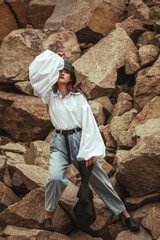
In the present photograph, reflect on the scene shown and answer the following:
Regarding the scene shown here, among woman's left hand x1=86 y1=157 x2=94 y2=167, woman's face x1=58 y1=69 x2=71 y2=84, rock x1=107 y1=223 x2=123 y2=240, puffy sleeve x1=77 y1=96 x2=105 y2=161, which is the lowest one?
rock x1=107 y1=223 x2=123 y2=240

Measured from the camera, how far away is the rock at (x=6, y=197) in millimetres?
4715

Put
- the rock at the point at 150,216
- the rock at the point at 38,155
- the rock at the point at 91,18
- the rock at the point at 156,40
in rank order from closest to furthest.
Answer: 1. the rock at the point at 150,216
2. the rock at the point at 38,155
3. the rock at the point at 156,40
4. the rock at the point at 91,18

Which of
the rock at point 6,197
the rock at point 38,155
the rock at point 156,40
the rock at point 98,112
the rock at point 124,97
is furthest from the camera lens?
the rock at point 156,40

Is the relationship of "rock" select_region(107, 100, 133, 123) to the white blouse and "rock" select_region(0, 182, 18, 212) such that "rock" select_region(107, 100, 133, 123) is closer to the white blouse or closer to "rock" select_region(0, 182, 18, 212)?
the white blouse

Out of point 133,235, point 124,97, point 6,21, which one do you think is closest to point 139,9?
point 124,97

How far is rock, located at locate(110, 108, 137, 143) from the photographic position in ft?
18.1

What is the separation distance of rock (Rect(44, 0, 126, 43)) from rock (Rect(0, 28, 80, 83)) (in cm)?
43

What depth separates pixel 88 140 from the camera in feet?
12.6

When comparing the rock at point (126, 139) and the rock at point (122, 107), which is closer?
the rock at point (126, 139)

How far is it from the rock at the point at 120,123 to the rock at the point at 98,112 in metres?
0.40

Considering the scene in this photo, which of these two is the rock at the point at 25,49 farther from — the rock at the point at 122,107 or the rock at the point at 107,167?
the rock at the point at 107,167

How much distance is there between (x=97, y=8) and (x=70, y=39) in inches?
36.2

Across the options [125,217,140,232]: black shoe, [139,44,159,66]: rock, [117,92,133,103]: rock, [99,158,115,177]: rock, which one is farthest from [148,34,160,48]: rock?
[125,217,140,232]: black shoe

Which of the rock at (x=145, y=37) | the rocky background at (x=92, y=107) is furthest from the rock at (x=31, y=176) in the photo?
the rock at (x=145, y=37)
